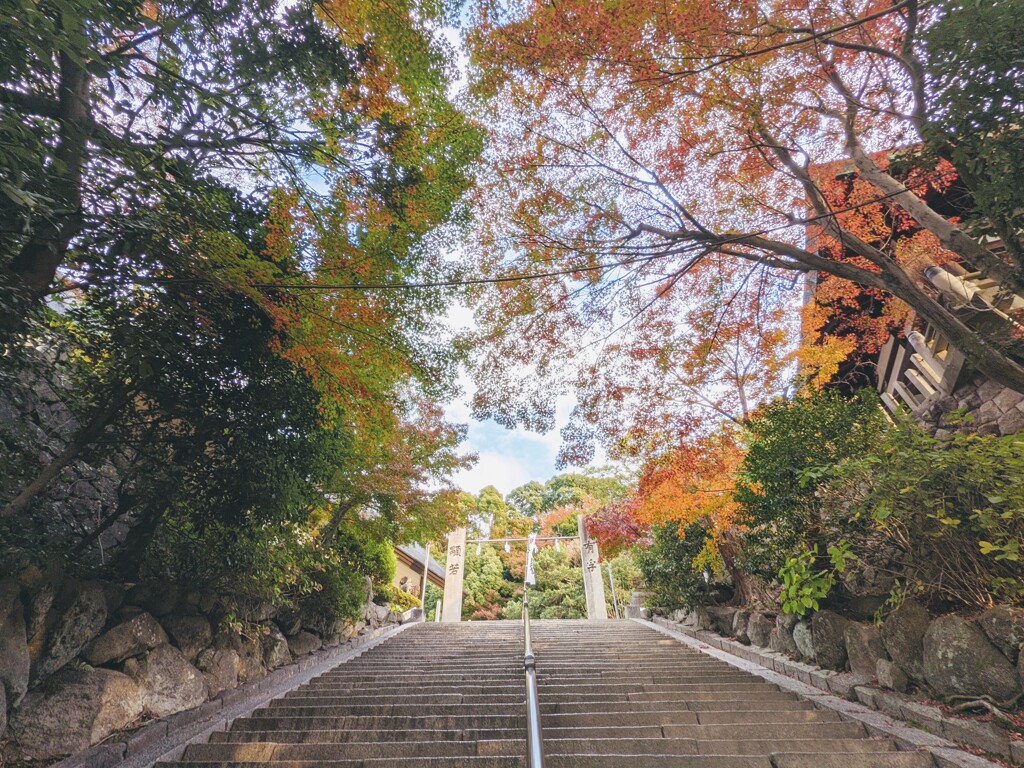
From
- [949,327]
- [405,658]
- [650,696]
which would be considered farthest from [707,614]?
[949,327]

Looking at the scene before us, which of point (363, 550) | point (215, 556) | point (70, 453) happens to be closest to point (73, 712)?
point (215, 556)

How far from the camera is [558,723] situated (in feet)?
12.7

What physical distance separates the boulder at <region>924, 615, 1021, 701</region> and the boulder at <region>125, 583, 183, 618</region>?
7417 mm

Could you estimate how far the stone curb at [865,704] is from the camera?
3053 mm

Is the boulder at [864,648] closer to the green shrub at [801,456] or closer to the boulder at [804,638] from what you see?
the boulder at [804,638]

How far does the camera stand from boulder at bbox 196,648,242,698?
4.56m

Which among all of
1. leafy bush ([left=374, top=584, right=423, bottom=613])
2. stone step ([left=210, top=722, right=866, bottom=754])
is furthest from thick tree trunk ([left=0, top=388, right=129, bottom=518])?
leafy bush ([left=374, top=584, right=423, bottom=613])

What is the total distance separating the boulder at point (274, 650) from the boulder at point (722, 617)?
24.8 feet

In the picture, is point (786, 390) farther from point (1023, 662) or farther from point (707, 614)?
point (1023, 662)

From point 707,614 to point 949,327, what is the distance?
6.88 m

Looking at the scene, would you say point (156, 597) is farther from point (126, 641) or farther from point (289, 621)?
point (289, 621)

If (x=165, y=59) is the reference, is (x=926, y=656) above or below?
below

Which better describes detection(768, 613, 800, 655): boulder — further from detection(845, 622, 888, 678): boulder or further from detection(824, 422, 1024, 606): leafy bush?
detection(824, 422, 1024, 606): leafy bush

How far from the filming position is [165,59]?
3832 millimetres
